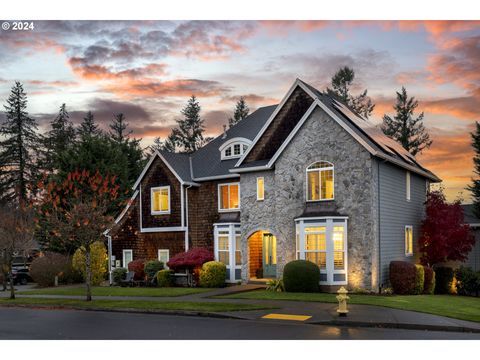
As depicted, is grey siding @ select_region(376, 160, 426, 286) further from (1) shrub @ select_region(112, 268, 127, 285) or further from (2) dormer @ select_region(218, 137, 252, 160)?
(1) shrub @ select_region(112, 268, 127, 285)

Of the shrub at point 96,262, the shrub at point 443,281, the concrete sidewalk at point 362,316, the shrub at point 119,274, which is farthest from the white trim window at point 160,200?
the shrub at point 443,281

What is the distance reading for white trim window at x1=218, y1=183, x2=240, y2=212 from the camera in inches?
1202

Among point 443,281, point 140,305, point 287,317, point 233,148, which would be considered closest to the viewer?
point 287,317

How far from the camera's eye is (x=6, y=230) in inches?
1104

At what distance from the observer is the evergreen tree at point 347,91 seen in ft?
185

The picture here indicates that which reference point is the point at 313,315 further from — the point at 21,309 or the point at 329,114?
the point at 21,309

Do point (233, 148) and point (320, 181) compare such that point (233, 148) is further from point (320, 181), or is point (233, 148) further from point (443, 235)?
point (443, 235)

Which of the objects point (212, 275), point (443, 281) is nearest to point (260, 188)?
point (212, 275)

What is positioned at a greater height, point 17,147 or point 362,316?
point 17,147

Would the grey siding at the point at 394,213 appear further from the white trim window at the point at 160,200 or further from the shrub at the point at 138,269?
the shrub at the point at 138,269

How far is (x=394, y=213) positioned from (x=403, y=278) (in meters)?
3.35

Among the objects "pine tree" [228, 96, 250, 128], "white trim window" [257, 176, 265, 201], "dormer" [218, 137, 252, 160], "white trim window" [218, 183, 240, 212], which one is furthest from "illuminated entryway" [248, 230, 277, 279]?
→ "pine tree" [228, 96, 250, 128]

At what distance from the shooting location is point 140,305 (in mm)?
20641

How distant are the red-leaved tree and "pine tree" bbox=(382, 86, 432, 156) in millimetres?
30823
